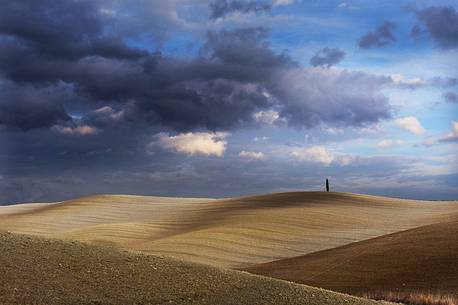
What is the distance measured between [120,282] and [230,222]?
26.0 m

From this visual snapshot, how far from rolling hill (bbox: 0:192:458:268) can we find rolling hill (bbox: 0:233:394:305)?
11838mm

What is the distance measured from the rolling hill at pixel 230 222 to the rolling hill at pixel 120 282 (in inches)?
466

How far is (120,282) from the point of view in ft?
42.6

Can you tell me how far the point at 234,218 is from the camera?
133 ft

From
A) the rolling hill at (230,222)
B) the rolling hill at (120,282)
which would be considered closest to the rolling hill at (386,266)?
the rolling hill at (230,222)

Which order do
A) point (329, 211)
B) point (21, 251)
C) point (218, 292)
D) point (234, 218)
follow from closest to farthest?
point (218, 292) → point (21, 251) → point (234, 218) → point (329, 211)

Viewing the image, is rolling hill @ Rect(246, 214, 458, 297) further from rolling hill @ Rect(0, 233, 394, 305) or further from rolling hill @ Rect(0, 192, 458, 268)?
rolling hill @ Rect(0, 233, 394, 305)

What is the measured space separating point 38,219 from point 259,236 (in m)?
22.3

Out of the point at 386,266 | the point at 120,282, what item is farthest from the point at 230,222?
the point at 120,282

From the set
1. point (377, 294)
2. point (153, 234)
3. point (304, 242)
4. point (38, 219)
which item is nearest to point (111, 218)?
point (38, 219)

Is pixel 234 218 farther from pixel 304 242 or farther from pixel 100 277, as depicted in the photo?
pixel 100 277

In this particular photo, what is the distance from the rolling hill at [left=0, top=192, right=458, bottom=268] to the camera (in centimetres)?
3059

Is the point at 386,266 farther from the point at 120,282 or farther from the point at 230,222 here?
the point at 230,222

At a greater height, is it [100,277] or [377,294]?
[100,277]
